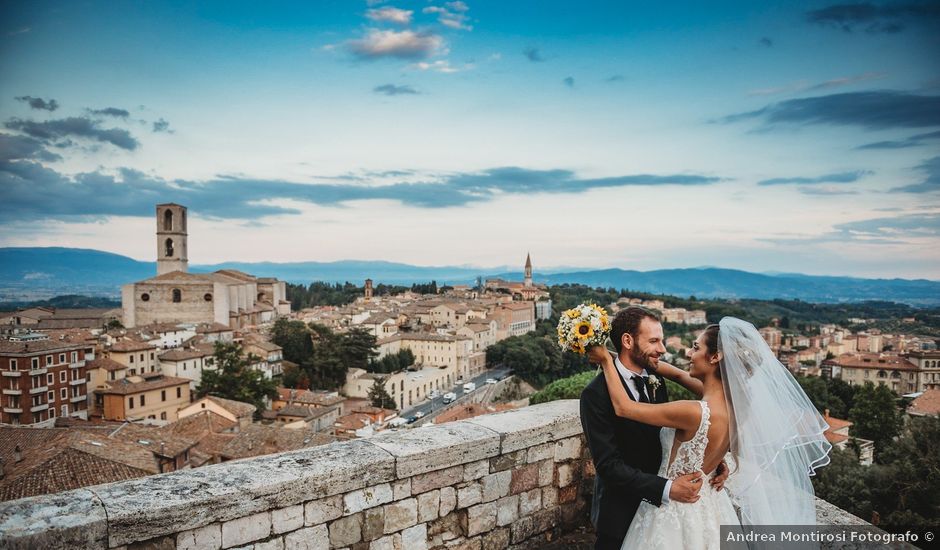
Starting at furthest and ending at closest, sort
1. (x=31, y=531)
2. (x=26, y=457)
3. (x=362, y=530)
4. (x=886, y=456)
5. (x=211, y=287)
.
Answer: (x=211, y=287) < (x=886, y=456) < (x=26, y=457) < (x=362, y=530) < (x=31, y=531)

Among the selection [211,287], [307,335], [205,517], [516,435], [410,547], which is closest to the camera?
[205,517]

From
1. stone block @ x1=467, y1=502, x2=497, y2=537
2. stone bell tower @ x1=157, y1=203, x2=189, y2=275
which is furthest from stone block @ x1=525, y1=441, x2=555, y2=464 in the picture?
stone bell tower @ x1=157, y1=203, x2=189, y2=275

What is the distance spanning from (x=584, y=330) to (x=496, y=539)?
1721mm

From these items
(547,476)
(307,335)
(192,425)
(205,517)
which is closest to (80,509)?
(205,517)

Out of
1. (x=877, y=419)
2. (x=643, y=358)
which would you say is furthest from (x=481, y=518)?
(x=877, y=419)

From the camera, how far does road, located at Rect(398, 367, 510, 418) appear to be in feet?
144

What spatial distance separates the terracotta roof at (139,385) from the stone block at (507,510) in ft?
107

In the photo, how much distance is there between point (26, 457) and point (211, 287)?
1988 inches

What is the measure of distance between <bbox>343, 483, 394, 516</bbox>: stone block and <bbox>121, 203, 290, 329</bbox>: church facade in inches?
2457

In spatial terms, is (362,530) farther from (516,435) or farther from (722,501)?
(722,501)

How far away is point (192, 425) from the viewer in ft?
74.8

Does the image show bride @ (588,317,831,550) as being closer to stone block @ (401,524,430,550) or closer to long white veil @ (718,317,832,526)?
long white veil @ (718,317,832,526)

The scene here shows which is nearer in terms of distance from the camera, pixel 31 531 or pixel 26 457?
pixel 31 531

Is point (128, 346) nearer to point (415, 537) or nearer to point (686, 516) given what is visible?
point (415, 537)
